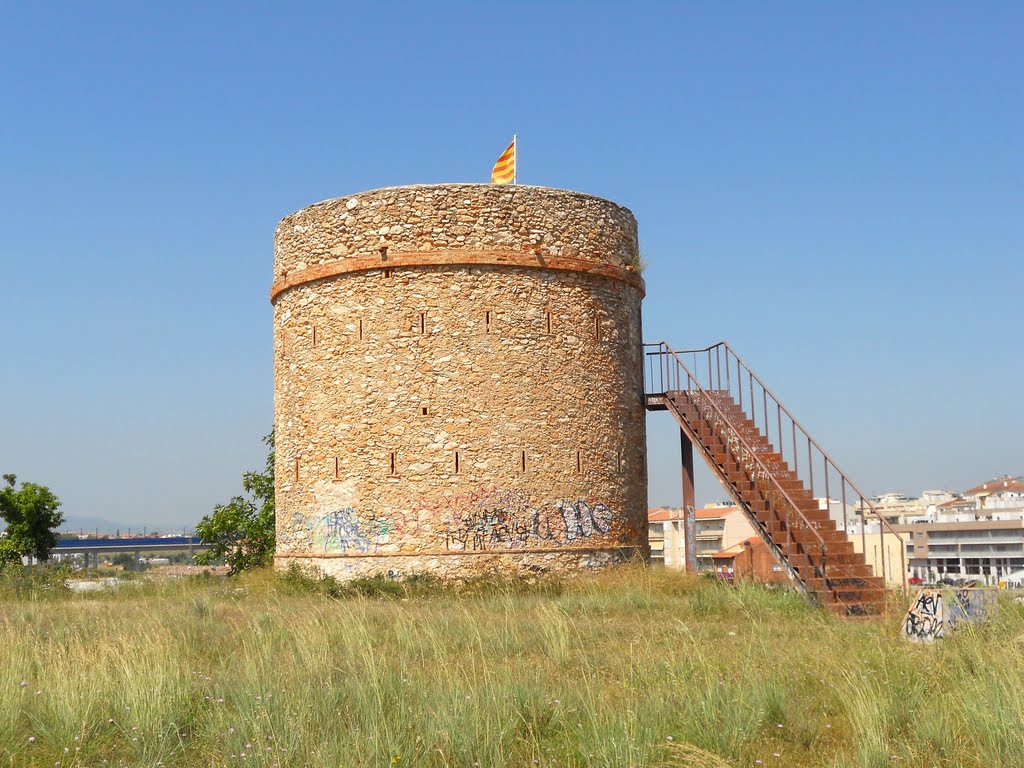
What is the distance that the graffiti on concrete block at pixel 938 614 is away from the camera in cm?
1064

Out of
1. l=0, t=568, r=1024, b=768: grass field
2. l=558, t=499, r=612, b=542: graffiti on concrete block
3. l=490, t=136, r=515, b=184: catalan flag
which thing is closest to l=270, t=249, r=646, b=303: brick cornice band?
l=490, t=136, r=515, b=184: catalan flag

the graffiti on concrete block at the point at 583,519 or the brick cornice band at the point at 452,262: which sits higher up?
the brick cornice band at the point at 452,262

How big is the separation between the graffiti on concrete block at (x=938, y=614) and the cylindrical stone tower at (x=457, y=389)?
765 centimetres

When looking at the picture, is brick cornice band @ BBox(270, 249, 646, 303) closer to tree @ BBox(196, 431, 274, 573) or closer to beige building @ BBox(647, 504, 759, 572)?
tree @ BBox(196, 431, 274, 573)

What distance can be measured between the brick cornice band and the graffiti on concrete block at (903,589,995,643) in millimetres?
9279

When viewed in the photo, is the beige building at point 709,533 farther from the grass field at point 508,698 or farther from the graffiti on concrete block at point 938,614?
the grass field at point 508,698

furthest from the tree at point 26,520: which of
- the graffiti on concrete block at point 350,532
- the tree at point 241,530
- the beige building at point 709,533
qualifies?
the beige building at point 709,533

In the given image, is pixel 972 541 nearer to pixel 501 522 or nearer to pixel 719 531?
pixel 719 531

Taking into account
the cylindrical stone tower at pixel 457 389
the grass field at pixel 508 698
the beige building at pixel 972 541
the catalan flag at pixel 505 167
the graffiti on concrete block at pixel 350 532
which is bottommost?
the beige building at pixel 972 541

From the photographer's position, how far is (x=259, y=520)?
2578 cm

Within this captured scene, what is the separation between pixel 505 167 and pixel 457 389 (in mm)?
5123

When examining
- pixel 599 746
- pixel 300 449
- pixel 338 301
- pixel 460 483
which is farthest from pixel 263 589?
pixel 599 746

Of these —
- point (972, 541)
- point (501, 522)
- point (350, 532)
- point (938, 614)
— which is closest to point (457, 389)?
point (501, 522)

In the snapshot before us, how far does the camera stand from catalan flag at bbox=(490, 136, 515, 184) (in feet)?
65.8
